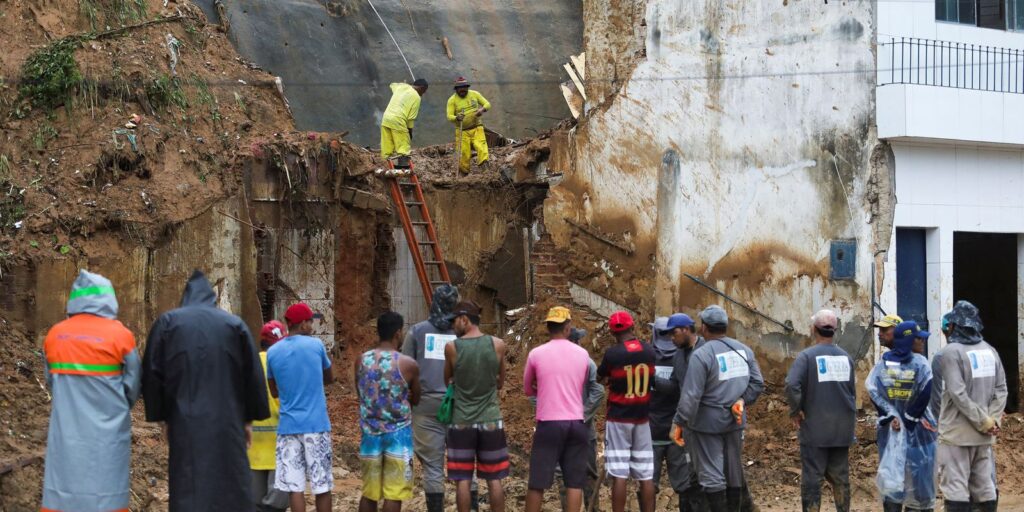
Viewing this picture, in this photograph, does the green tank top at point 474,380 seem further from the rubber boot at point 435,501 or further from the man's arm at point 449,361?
the rubber boot at point 435,501

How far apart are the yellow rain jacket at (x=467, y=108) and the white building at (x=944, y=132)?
5.60m

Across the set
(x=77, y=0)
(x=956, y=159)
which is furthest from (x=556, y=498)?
(x=77, y=0)

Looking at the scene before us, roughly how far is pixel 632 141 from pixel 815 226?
8.03 feet

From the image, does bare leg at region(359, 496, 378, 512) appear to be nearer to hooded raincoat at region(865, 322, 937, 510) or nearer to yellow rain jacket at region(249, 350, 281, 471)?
yellow rain jacket at region(249, 350, 281, 471)

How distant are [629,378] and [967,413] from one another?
260 centimetres

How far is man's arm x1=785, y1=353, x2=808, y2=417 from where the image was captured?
32.9ft

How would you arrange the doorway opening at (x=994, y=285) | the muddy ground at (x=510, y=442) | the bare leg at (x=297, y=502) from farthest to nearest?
the doorway opening at (x=994, y=285), the muddy ground at (x=510, y=442), the bare leg at (x=297, y=502)

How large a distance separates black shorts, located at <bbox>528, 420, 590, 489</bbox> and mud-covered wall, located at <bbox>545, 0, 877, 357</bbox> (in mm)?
5576

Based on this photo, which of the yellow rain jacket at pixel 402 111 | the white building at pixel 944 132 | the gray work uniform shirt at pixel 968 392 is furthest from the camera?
the yellow rain jacket at pixel 402 111

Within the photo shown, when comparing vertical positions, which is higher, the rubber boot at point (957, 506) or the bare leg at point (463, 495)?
the bare leg at point (463, 495)

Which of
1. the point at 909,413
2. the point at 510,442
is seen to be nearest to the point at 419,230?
the point at 510,442

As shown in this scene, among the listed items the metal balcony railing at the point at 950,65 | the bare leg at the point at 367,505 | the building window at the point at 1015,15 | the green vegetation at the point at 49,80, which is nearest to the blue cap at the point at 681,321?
the bare leg at the point at 367,505

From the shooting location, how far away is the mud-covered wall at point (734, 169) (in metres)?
14.3

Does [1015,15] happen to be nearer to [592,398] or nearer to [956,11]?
[956,11]
